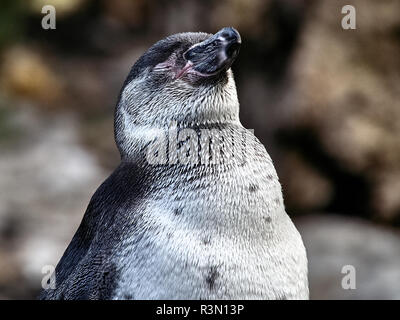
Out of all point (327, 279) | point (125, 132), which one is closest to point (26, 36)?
point (327, 279)

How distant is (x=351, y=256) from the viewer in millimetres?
5566

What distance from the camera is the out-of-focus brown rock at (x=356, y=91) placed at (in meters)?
6.07

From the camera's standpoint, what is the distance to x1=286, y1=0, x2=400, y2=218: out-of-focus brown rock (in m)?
6.07

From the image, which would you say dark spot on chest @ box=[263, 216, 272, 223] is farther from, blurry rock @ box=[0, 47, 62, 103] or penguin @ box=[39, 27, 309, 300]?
blurry rock @ box=[0, 47, 62, 103]

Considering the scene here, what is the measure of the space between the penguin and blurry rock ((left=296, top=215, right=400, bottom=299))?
9.38 ft

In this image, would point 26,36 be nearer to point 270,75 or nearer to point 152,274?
point 270,75

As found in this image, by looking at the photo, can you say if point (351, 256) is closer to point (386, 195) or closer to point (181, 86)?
point (386, 195)

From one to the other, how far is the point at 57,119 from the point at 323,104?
3238mm
